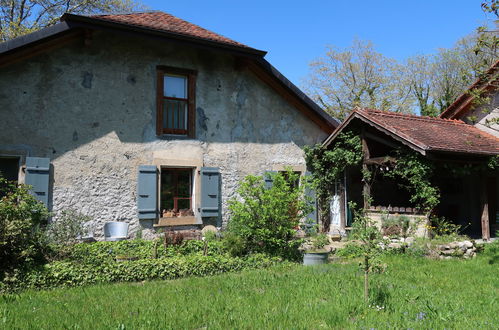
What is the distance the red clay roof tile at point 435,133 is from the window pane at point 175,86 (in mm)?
5145

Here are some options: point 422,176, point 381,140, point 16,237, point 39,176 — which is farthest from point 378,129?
point 16,237

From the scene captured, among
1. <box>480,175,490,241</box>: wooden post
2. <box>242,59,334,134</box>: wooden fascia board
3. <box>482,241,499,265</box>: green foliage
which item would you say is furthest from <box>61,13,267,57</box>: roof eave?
<box>482,241,499,265</box>: green foliage

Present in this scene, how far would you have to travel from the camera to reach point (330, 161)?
13453 millimetres

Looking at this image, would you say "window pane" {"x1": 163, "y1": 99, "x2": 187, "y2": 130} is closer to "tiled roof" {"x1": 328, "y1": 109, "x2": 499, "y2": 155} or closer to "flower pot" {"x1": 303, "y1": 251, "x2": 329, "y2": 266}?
"tiled roof" {"x1": 328, "y1": 109, "x2": 499, "y2": 155}

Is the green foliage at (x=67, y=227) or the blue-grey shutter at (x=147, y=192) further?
the blue-grey shutter at (x=147, y=192)

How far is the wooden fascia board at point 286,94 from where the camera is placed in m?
12.6

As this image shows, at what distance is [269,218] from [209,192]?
291 centimetres

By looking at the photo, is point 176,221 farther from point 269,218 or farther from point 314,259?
point 314,259

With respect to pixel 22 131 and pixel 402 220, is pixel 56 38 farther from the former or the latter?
pixel 402 220

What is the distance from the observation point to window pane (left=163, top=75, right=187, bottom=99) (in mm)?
11328

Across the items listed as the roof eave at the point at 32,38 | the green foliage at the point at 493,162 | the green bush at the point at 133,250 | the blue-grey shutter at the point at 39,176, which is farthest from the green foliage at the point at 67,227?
the green foliage at the point at 493,162

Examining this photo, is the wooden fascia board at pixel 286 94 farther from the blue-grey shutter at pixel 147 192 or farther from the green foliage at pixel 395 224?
the blue-grey shutter at pixel 147 192

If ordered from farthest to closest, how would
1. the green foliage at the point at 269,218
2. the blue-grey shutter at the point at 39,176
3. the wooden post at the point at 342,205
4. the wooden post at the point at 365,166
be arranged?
the wooden post at the point at 342,205, the wooden post at the point at 365,166, the blue-grey shutter at the point at 39,176, the green foliage at the point at 269,218

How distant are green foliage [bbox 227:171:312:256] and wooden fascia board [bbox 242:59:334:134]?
4.56 m
